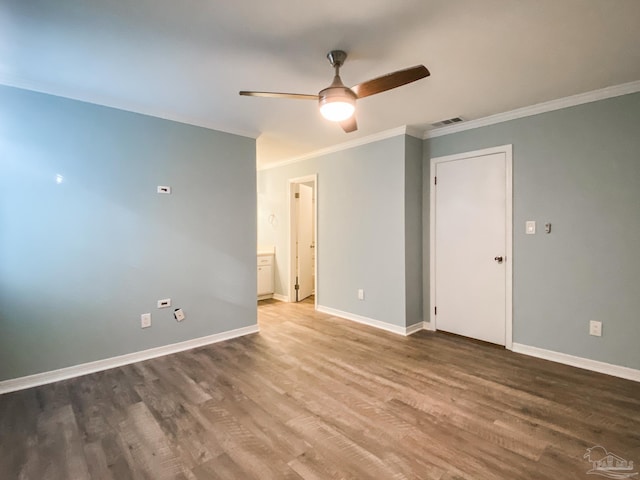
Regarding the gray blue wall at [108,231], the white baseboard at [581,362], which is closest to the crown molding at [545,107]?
the white baseboard at [581,362]

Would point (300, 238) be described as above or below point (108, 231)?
below

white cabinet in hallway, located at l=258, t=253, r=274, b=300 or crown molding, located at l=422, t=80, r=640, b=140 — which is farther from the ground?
crown molding, located at l=422, t=80, r=640, b=140

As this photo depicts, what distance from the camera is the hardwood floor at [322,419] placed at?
176cm

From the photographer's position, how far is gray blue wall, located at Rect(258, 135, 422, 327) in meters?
3.93

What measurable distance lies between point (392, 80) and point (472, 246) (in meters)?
2.35

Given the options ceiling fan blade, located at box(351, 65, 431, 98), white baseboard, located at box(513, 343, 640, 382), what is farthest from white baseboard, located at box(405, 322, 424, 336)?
ceiling fan blade, located at box(351, 65, 431, 98)

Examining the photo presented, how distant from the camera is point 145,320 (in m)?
3.23

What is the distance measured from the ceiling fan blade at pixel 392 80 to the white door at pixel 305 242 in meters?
3.53

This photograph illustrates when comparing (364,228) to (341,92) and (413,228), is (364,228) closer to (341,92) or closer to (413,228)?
(413,228)

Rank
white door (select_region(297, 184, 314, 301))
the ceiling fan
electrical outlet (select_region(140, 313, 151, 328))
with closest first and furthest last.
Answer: the ceiling fan → electrical outlet (select_region(140, 313, 151, 328)) → white door (select_region(297, 184, 314, 301))

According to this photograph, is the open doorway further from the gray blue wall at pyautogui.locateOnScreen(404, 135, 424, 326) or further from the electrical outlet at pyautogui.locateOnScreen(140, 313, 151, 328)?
the electrical outlet at pyautogui.locateOnScreen(140, 313, 151, 328)

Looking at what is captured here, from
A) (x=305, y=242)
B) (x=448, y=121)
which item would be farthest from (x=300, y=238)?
(x=448, y=121)

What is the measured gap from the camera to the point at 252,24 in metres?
1.88

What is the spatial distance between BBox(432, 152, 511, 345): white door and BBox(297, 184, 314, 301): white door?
239 centimetres
